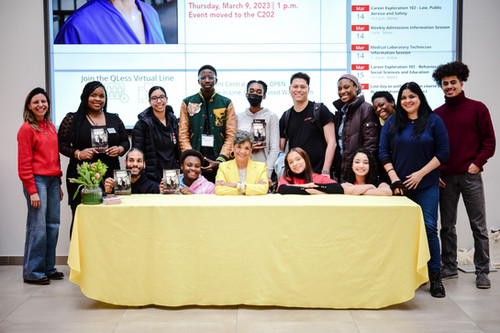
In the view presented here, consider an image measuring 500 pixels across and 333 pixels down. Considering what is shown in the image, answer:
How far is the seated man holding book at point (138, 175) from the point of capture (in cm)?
330

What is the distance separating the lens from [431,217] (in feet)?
10.2

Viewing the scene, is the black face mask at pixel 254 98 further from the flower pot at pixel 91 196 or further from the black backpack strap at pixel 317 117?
the flower pot at pixel 91 196

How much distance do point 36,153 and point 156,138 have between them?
944 mm

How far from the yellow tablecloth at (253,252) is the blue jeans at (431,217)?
1.41ft

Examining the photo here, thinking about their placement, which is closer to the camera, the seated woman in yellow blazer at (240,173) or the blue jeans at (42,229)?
the seated woman in yellow blazer at (240,173)

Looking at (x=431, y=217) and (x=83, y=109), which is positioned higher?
(x=83, y=109)

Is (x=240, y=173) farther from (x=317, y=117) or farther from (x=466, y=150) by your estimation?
(x=466, y=150)

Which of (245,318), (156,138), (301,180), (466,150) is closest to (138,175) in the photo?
(156,138)

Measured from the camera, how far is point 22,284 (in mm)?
3482

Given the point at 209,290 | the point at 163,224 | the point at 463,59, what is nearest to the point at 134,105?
the point at 163,224

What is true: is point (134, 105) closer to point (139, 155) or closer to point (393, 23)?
point (139, 155)

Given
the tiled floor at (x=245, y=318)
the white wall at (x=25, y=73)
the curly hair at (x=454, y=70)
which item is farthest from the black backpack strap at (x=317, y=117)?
the white wall at (x=25, y=73)

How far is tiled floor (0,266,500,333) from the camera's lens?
2533 mm

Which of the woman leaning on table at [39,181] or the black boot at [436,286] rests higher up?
the woman leaning on table at [39,181]
